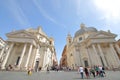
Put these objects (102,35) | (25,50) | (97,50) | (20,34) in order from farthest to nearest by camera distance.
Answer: (102,35) < (97,50) < (20,34) < (25,50)

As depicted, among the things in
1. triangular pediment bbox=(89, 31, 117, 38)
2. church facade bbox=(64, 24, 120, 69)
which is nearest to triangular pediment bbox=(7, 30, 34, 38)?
church facade bbox=(64, 24, 120, 69)

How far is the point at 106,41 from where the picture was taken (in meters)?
29.3

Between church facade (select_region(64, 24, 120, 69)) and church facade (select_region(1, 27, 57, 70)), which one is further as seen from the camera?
church facade (select_region(64, 24, 120, 69))

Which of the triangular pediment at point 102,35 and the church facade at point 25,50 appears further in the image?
the triangular pediment at point 102,35

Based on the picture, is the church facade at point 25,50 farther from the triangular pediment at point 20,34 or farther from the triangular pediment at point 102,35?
the triangular pediment at point 102,35

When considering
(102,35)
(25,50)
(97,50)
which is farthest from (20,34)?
(102,35)

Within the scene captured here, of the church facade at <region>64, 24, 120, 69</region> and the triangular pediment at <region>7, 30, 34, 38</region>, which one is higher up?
the triangular pediment at <region>7, 30, 34, 38</region>

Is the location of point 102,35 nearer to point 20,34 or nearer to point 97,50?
point 97,50

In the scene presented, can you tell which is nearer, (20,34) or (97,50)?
(20,34)

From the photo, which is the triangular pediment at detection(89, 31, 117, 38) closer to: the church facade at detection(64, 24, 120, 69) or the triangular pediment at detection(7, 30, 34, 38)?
the church facade at detection(64, 24, 120, 69)

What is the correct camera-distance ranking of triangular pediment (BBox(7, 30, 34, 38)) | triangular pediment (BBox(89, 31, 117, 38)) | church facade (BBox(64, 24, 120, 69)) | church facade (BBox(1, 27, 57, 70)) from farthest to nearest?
triangular pediment (BBox(89, 31, 117, 38)) < triangular pediment (BBox(7, 30, 34, 38)) < church facade (BBox(64, 24, 120, 69)) < church facade (BBox(1, 27, 57, 70))

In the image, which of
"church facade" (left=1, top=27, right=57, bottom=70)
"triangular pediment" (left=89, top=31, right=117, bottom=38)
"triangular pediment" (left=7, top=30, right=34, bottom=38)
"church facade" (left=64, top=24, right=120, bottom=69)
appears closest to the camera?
"church facade" (left=1, top=27, right=57, bottom=70)

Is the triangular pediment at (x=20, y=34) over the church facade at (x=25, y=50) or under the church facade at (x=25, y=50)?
over

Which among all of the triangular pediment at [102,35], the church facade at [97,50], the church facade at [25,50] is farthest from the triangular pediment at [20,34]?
the triangular pediment at [102,35]
